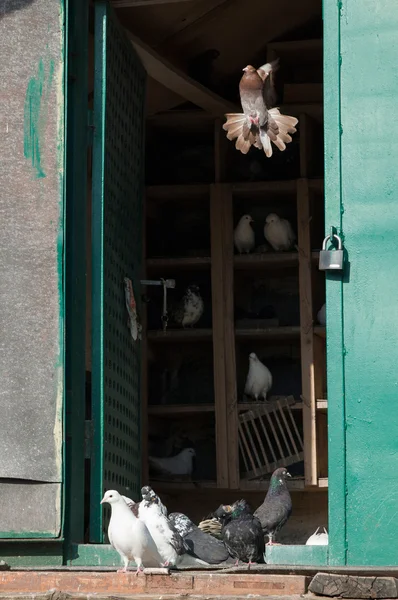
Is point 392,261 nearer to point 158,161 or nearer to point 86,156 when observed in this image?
point 86,156

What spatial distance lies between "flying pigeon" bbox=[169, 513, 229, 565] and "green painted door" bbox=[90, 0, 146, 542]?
33 centimetres

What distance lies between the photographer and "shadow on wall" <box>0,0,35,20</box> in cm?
653

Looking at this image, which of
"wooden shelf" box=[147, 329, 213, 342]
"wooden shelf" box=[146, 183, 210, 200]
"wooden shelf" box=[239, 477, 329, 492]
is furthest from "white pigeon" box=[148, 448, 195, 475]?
"wooden shelf" box=[146, 183, 210, 200]

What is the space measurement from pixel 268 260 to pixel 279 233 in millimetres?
162

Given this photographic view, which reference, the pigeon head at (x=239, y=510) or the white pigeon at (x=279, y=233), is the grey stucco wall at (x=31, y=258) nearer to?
the pigeon head at (x=239, y=510)

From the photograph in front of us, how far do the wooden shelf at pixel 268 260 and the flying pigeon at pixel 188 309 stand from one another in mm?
276

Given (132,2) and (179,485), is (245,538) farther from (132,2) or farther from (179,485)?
(132,2)

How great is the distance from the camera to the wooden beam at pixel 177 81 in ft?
24.7

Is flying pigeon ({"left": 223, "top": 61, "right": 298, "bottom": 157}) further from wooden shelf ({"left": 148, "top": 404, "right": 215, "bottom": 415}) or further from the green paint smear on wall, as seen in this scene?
wooden shelf ({"left": 148, "top": 404, "right": 215, "bottom": 415})

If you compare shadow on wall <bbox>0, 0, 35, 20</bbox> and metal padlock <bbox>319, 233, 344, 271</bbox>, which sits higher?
shadow on wall <bbox>0, 0, 35, 20</bbox>

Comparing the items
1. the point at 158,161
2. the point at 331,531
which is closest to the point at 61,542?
the point at 331,531

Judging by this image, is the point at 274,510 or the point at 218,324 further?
the point at 218,324

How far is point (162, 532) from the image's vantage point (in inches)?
251

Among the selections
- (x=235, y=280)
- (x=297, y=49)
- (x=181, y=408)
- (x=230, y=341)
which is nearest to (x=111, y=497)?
(x=181, y=408)
